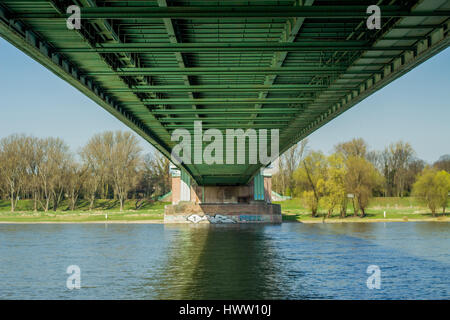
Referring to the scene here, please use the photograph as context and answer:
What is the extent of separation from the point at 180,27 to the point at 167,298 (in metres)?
9.86

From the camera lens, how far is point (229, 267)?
25922mm

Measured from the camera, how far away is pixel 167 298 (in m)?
18.0

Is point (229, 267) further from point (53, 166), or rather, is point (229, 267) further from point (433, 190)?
point (53, 166)

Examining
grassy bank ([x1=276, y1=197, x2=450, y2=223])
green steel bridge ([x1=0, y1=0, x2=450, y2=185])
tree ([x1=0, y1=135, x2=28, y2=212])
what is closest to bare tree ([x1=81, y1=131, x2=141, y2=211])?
tree ([x1=0, y1=135, x2=28, y2=212])

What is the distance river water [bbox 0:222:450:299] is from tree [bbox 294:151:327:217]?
79.1 feet

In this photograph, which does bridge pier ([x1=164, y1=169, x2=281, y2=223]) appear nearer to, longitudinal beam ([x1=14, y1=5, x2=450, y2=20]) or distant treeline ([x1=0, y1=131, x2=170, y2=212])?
distant treeline ([x1=0, y1=131, x2=170, y2=212])

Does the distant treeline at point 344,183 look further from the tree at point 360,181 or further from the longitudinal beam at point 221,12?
the longitudinal beam at point 221,12

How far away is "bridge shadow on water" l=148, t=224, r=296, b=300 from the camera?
1920cm

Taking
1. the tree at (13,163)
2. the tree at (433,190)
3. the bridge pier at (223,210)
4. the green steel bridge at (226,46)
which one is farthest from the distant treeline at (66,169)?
the green steel bridge at (226,46)

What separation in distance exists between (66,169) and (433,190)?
65.7 metres

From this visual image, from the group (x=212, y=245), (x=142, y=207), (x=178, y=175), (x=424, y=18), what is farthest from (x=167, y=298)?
(x=142, y=207)

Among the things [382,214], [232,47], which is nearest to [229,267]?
[232,47]

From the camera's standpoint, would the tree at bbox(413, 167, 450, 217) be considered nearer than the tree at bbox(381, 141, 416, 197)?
Yes
